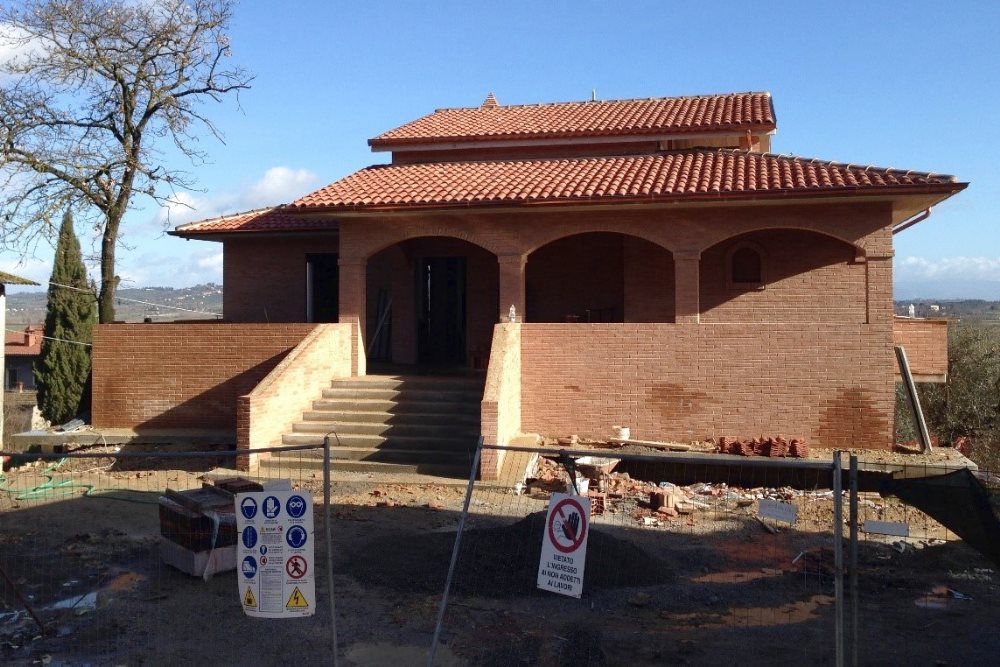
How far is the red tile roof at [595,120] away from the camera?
18.7 metres

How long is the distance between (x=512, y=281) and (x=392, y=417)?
353 centimetres

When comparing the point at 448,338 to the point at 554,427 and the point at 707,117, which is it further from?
the point at 707,117

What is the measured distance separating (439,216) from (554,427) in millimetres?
4580

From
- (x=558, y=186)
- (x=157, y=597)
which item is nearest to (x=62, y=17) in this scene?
(x=558, y=186)

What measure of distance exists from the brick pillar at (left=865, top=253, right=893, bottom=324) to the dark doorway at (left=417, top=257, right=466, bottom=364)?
Result: 8.97m

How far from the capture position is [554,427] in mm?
15148

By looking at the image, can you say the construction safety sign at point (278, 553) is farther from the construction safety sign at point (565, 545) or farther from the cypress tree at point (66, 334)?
the cypress tree at point (66, 334)

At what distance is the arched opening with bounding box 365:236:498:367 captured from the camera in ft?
63.3

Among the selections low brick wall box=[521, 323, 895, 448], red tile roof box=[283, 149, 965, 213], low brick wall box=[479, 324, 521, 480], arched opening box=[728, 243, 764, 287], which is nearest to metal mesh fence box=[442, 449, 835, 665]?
low brick wall box=[479, 324, 521, 480]

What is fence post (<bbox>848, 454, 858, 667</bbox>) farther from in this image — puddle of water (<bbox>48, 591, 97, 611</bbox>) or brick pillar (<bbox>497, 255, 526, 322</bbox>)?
brick pillar (<bbox>497, 255, 526, 322</bbox>)

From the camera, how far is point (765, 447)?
1413 cm

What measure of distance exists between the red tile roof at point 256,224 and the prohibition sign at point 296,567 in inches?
562

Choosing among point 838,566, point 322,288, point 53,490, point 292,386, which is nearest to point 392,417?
point 292,386

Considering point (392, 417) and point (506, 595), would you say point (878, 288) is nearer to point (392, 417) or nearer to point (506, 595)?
point (392, 417)
